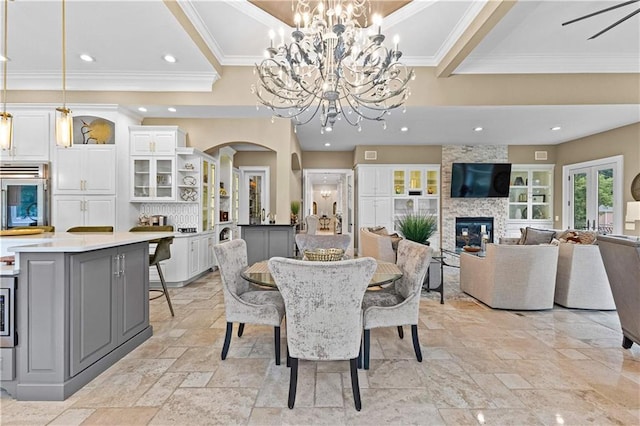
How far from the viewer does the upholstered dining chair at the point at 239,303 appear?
2.43m

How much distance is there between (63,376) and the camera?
205 centimetres

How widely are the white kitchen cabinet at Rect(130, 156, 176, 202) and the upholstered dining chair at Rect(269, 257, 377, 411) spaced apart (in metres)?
3.85

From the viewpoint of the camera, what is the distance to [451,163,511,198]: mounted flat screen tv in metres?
7.68

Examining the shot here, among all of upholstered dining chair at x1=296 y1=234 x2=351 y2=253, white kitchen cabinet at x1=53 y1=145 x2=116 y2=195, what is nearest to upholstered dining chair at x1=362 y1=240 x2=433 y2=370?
upholstered dining chair at x1=296 y1=234 x2=351 y2=253

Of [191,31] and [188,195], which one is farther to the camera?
[188,195]

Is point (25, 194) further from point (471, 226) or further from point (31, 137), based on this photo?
point (471, 226)

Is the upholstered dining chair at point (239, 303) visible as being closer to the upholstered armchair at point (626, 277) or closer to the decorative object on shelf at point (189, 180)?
the upholstered armchair at point (626, 277)

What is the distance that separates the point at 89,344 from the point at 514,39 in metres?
5.25

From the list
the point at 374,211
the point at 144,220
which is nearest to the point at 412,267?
the point at 144,220

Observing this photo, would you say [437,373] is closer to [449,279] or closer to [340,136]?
A: [449,279]

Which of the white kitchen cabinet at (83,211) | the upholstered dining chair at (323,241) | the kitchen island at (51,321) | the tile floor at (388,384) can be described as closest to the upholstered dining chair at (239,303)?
the tile floor at (388,384)

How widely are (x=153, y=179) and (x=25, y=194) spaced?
5.49 ft

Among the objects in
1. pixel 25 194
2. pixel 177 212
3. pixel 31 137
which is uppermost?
pixel 31 137

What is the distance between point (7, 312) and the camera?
6.67ft
